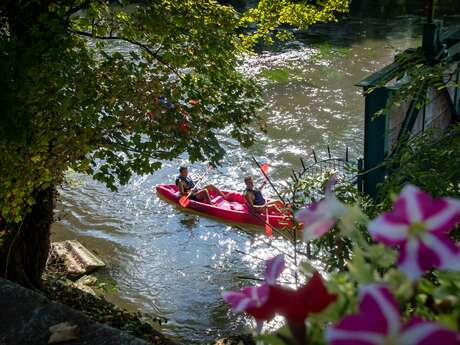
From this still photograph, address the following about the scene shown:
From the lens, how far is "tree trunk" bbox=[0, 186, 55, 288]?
5957 millimetres

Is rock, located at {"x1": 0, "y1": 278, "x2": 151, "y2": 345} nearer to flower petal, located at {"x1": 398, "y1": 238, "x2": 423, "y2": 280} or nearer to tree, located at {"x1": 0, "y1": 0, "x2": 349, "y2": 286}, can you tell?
tree, located at {"x1": 0, "y1": 0, "x2": 349, "y2": 286}

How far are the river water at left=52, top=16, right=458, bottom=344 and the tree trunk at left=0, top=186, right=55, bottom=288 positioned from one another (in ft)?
7.39

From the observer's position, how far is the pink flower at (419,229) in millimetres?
773

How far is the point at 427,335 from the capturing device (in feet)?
2.24

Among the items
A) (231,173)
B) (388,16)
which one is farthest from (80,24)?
(388,16)

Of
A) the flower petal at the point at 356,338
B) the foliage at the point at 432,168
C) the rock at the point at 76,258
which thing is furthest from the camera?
the rock at the point at 76,258

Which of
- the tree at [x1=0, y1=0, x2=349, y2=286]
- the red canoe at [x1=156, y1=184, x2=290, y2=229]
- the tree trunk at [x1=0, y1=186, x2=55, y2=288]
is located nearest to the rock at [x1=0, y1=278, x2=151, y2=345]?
the tree at [x1=0, y1=0, x2=349, y2=286]

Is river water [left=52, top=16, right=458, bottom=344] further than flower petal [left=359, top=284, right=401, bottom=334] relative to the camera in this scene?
Yes

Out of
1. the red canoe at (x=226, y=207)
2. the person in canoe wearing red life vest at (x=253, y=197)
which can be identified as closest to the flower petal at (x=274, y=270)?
the red canoe at (x=226, y=207)

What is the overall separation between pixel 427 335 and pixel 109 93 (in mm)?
4597

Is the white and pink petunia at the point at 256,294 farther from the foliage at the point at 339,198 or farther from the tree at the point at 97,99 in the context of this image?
the tree at the point at 97,99

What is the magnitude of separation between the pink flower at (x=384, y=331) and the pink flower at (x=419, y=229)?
96mm

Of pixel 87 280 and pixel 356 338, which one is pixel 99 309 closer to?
pixel 87 280

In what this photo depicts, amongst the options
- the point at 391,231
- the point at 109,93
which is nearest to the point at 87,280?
the point at 109,93
